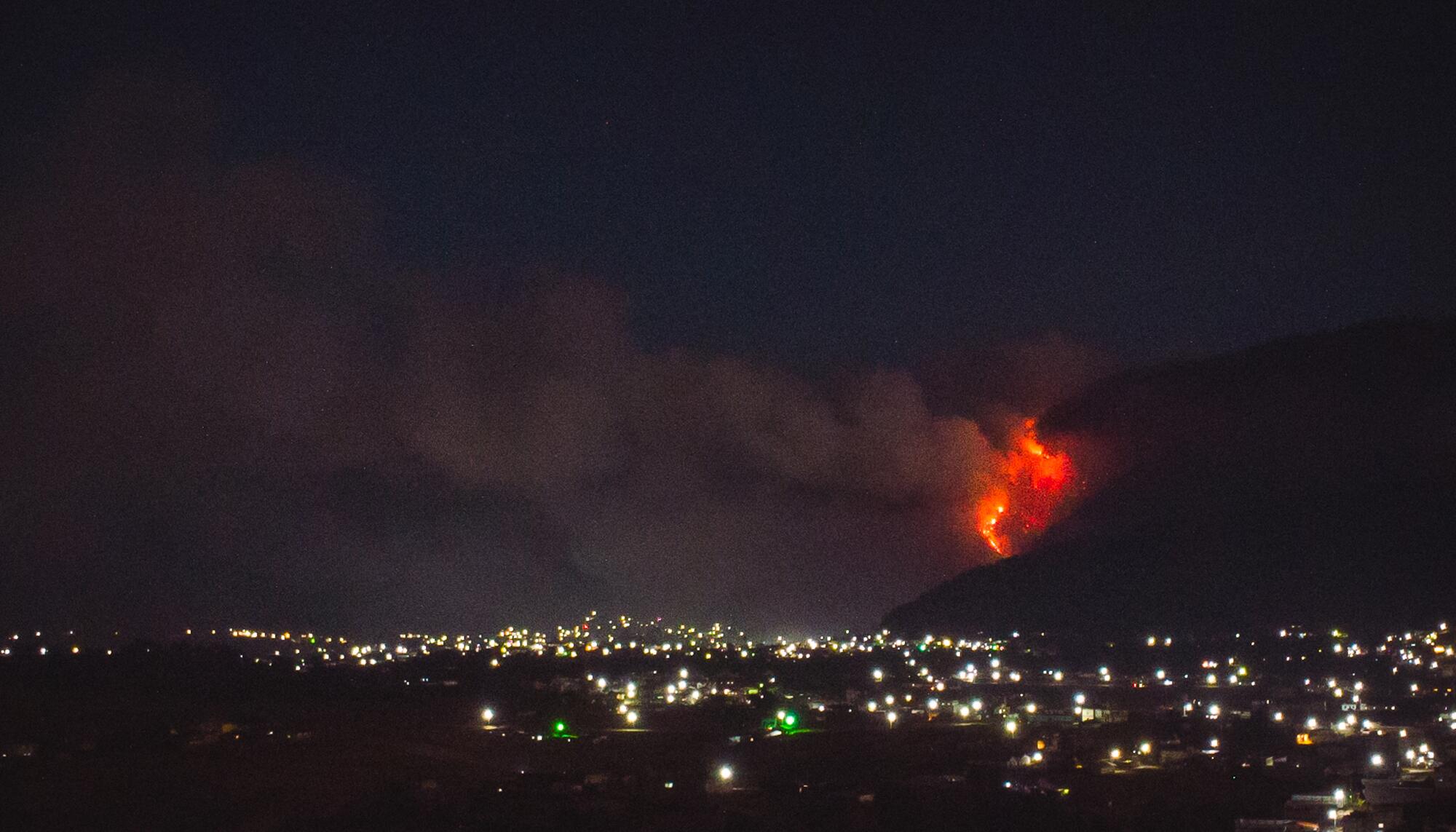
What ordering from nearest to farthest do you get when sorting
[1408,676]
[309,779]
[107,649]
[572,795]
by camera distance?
1. [572,795]
2. [309,779]
3. [1408,676]
4. [107,649]

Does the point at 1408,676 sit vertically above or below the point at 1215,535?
below

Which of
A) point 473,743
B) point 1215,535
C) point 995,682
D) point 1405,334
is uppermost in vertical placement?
point 1405,334

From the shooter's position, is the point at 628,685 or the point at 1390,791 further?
the point at 628,685

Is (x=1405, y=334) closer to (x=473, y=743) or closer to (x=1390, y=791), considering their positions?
(x=1390, y=791)

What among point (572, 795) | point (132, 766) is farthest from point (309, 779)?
point (572, 795)

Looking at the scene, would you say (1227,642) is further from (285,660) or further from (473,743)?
(285,660)

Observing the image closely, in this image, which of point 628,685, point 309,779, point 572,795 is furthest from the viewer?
point 628,685
